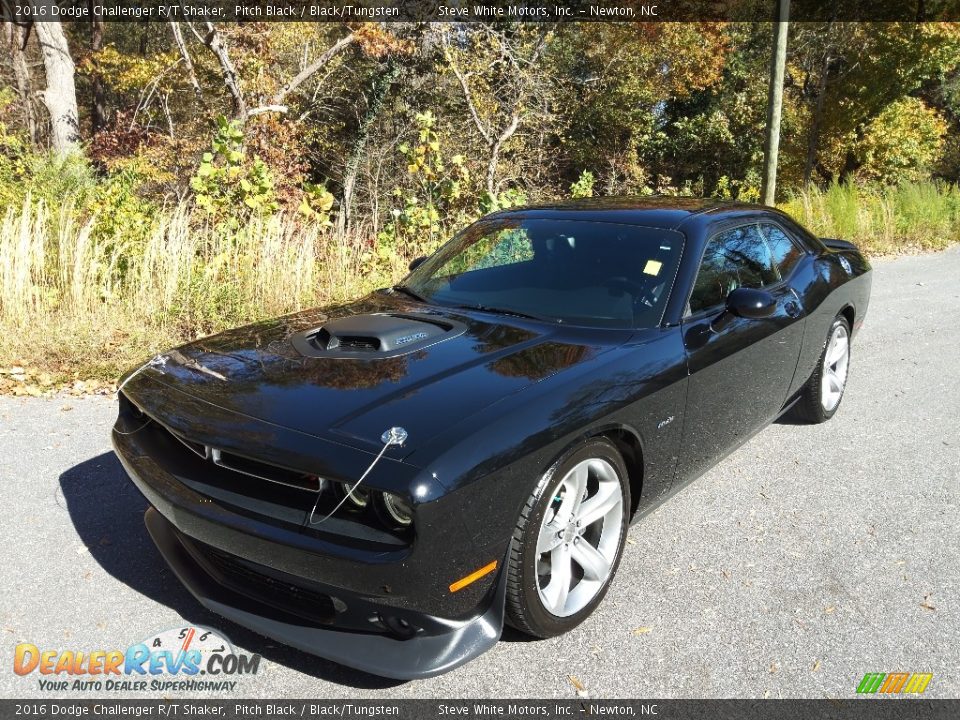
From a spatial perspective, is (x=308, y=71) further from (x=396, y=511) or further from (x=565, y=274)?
(x=396, y=511)

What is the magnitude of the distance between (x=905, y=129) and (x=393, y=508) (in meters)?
24.9

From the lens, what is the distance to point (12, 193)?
8.20 m

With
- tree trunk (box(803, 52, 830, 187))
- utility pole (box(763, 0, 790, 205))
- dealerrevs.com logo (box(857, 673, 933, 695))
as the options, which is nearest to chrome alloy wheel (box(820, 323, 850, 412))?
dealerrevs.com logo (box(857, 673, 933, 695))

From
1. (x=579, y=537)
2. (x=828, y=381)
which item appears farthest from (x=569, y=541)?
(x=828, y=381)

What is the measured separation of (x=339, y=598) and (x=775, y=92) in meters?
12.5

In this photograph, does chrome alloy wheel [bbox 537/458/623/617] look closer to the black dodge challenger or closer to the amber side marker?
the black dodge challenger

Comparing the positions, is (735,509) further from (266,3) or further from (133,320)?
→ (266,3)

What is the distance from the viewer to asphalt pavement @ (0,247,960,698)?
8.34 feet

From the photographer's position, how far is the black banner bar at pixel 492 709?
7.78 ft

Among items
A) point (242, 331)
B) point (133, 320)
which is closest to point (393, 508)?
point (242, 331)

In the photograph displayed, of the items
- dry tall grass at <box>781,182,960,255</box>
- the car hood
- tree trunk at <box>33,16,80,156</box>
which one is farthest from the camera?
tree trunk at <box>33,16,80,156</box>

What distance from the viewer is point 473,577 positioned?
7.66 ft

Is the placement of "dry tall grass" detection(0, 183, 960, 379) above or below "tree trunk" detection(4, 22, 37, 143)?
below

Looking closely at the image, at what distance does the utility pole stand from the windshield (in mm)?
9510
